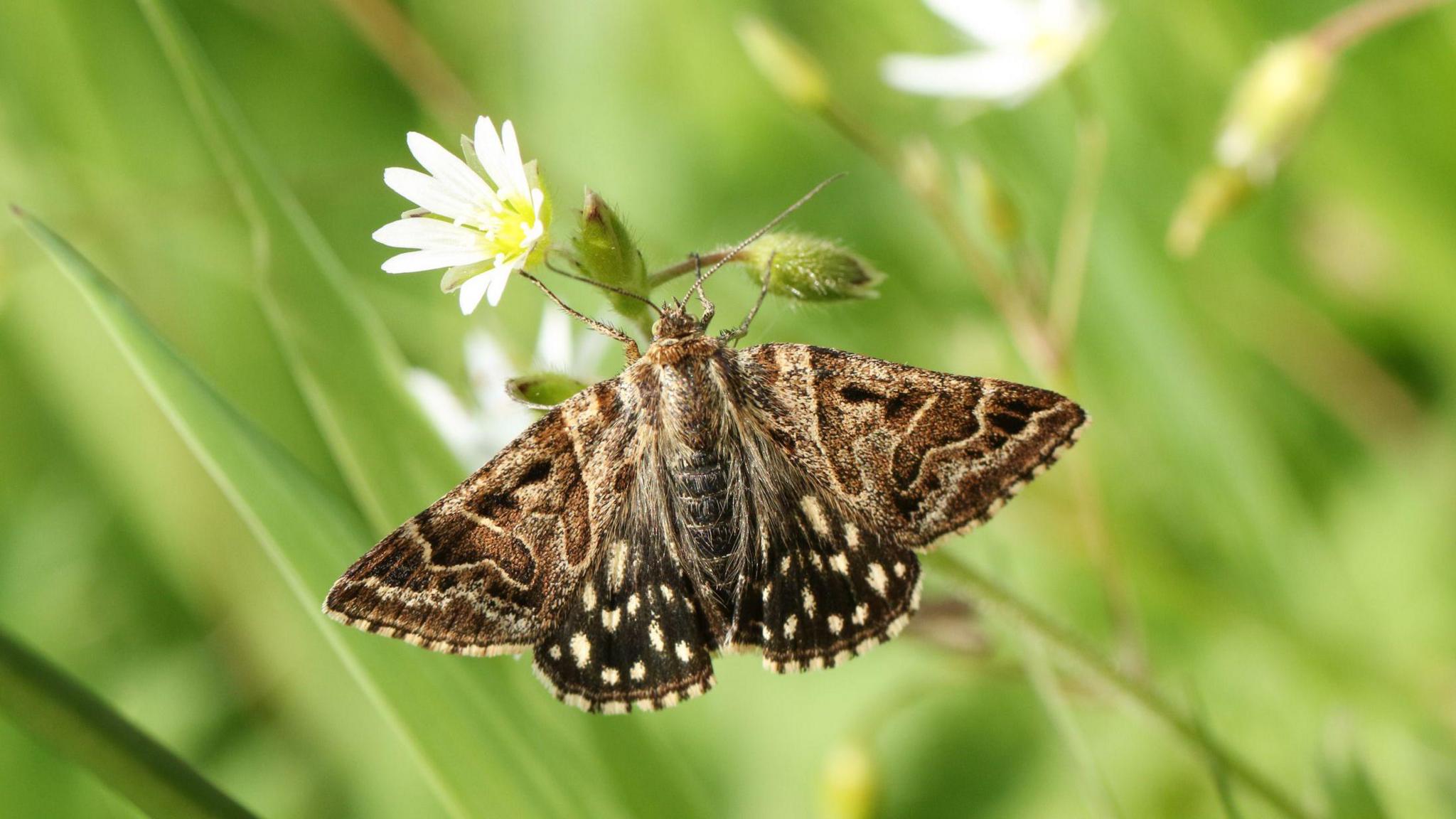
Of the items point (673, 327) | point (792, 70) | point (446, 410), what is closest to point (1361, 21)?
point (792, 70)

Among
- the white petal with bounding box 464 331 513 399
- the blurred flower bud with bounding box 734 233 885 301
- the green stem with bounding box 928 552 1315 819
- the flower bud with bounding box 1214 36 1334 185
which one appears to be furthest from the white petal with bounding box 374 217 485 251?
the flower bud with bounding box 1214 36 1334 185

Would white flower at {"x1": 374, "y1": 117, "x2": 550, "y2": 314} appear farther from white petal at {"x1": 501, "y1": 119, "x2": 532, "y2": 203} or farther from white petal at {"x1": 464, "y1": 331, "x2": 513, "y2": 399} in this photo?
white petal at {"x1": 464, "y1": 331, "x2": 513, "y2": 399}

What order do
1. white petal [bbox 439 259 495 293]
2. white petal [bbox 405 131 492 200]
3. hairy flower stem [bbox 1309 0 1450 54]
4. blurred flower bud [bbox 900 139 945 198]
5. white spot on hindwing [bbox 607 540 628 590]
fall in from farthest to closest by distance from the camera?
blurred flower bud [bbox 900 139 945 198]
hairy flower stem [bbox 1309 0 1450 54]
white spot on hindwing [bbox 607 540 628 590]
white petal [bbox 439 259 495 293]
white petal [bbox 405 131 492 200]

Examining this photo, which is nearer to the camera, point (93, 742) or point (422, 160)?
point (93, 742)

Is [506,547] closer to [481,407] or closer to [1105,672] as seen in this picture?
[481,407]

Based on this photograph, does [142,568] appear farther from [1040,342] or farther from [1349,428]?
[1349,428]

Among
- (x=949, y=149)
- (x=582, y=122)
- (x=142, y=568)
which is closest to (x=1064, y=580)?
(x=949, y=149)

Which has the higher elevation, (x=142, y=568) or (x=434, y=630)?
(x=142, y=568)
